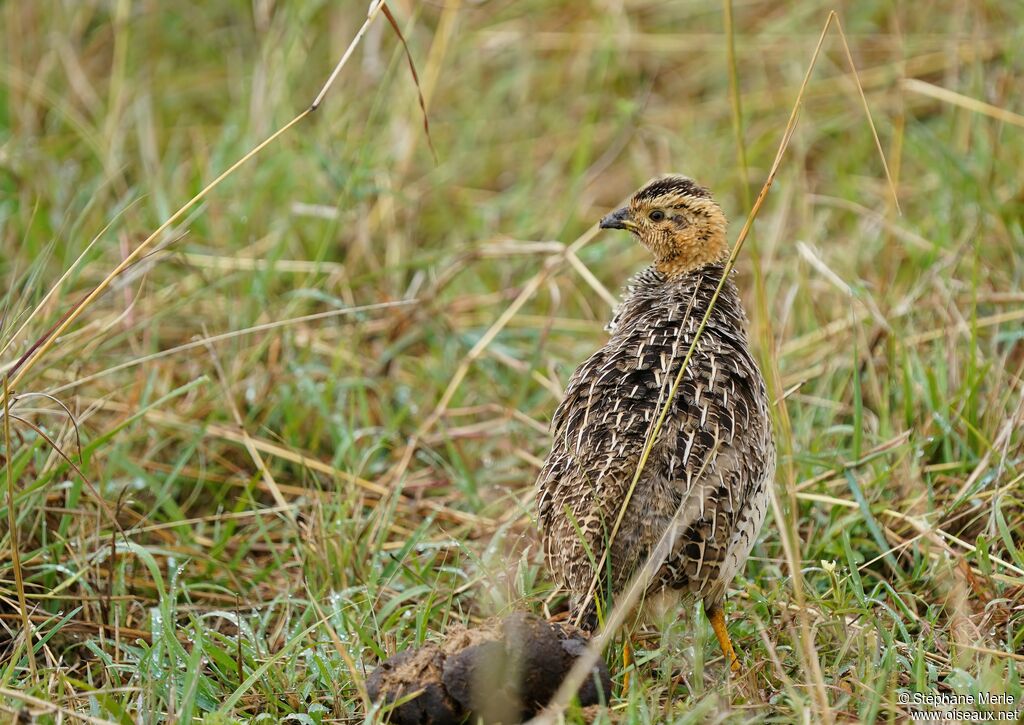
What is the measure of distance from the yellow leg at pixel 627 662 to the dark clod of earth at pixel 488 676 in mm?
371

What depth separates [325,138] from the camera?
7.32 metres

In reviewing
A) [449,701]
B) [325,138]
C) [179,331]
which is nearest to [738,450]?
[449,701]

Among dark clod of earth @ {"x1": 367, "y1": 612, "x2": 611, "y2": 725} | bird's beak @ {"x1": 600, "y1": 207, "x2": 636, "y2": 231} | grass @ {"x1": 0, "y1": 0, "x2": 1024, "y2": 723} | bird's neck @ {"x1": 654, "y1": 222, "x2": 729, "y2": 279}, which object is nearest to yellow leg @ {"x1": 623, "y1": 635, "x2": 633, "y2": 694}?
grass @ {"x1": 0, "y1": 0, "x2": 1024, "y2": 723}

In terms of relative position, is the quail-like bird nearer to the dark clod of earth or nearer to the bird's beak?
the dark clod of earth

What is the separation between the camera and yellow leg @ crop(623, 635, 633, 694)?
4.02 metres

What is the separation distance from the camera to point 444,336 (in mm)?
6398

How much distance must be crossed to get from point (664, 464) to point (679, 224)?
4.24ft

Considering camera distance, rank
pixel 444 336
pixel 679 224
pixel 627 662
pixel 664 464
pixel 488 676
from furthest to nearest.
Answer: pixel 444 336
pixel 679 224
pixel 627 662
pixel 664 464
pixel 488 676

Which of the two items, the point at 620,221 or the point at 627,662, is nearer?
the point at 627,662

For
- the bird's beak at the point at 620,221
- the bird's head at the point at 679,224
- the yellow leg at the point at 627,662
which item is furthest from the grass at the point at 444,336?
the bird's beak at the point at 620,221

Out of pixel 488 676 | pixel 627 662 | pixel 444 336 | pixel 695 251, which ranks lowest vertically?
pixel 627 662

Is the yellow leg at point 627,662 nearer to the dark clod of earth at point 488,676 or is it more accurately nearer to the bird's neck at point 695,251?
the dark clod of earth at point 488,676

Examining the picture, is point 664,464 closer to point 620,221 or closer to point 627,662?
point 627,662

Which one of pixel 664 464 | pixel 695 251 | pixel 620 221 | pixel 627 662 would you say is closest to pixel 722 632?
pixel 627 662
